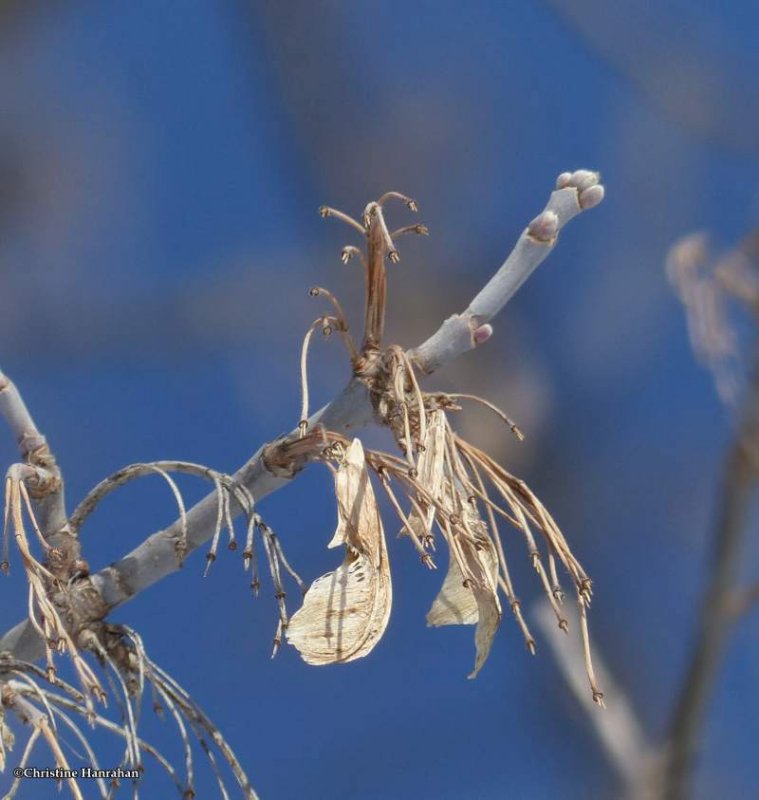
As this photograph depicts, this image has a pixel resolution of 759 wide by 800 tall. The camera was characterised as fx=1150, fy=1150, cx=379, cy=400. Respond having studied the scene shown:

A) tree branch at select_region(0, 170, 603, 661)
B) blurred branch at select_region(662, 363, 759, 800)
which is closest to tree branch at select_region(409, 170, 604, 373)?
tree branch at select_region(0, 170, 603, 661)

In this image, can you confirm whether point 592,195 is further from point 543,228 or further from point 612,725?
point 612,725

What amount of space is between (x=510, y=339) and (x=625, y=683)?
35 cm

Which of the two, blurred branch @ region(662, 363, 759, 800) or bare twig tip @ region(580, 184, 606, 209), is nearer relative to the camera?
blurred branch @ region(662, 363, 759, 800)

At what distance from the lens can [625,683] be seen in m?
1.12

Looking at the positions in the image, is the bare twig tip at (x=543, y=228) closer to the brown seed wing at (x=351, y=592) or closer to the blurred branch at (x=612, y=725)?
the brown seed wing at (x=351, y=592)

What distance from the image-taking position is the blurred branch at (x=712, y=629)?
1.44 feet

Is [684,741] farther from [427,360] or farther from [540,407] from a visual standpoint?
[540,407]

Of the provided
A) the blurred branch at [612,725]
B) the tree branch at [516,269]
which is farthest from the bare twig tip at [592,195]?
the blurred branch at [612,725]

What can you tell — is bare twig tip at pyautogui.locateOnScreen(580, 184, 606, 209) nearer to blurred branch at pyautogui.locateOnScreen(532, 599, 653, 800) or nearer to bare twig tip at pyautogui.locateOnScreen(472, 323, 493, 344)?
bare twig tip at pyautogui.locateOnScreen(472, 323, 493, 344)

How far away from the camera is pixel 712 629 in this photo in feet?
1.49

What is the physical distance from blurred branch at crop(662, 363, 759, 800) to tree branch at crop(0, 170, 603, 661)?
139mm

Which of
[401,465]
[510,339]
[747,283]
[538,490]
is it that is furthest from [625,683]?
[401,465]

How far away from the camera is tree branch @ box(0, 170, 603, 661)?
554 mm

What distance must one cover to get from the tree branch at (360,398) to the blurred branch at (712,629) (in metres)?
0.14
